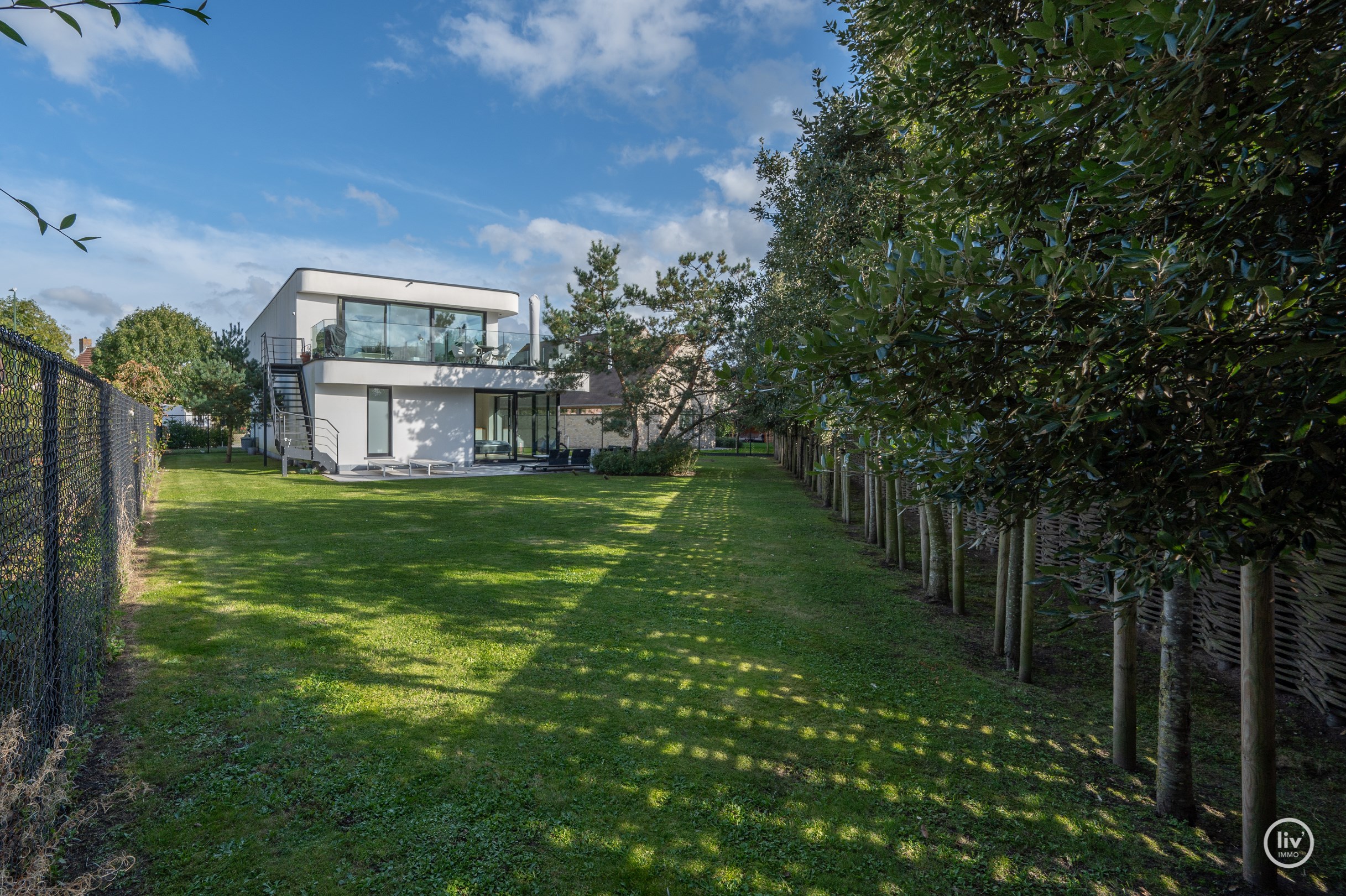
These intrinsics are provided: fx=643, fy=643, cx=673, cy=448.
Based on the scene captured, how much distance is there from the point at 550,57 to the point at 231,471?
1861 cm

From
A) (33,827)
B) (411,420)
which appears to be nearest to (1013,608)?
(33,827)

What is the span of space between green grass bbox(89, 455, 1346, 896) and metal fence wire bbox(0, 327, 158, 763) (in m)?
0.47

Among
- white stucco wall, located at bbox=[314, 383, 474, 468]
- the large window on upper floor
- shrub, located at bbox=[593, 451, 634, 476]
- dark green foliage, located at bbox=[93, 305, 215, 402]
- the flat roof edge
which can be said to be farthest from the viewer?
dark green foliage, located at bbox=[93, 305, 215, 402]

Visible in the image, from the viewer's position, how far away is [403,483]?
19359 millimetres

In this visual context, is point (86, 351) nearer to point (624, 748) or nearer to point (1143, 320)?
point (624, 748)

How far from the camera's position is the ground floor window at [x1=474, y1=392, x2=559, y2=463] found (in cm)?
2731

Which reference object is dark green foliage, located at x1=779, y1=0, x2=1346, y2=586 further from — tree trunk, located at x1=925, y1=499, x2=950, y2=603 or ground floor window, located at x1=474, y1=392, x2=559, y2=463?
ground floor window, located at x1=474, y1=392, x2=559, y2=463

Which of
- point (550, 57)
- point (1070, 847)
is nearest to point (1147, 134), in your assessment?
point (1070, 847)

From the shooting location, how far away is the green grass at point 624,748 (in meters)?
2.77

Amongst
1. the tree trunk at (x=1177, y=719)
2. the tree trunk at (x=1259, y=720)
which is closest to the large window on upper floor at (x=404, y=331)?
the tree trunk at (x=1177, y=719)

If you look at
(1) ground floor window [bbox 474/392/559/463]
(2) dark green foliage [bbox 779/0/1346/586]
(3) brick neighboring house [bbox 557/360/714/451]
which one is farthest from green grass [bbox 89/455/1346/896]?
(3) brick neighboring house [bbox 557/360/714/451]

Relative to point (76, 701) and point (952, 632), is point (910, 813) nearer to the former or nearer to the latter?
Result: point (952, 632)

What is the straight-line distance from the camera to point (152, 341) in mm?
40875

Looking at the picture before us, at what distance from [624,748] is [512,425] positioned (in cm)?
2501
